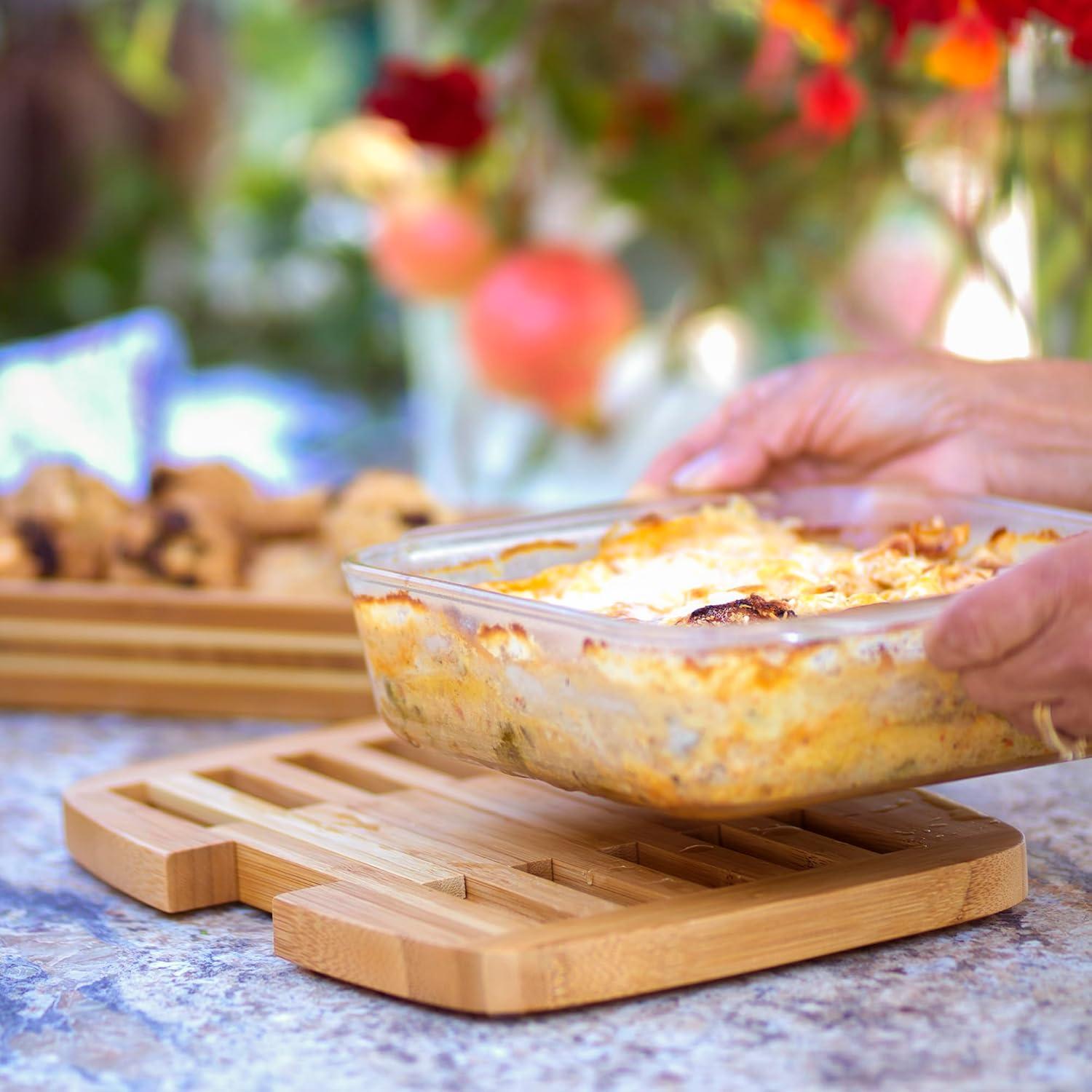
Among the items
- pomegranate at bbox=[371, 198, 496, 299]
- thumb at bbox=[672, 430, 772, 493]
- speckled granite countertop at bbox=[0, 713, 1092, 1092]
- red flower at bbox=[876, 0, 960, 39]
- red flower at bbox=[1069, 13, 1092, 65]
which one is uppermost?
red flower at bbox=[876, 0, 960, 39]

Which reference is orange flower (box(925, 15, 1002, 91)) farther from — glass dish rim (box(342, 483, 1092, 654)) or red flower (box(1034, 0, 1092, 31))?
glass dish rim (box(342, 483, 1092, 654))

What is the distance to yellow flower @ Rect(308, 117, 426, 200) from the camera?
1.74 m

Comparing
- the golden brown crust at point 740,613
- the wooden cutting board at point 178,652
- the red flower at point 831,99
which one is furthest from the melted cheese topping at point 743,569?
the red flower at point 831,99

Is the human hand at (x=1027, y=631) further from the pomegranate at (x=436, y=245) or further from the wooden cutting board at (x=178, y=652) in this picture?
the pomegranate at (x=436, y=245)

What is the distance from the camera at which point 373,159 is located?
179 cm

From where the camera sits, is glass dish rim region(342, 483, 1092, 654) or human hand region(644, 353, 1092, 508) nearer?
glass dish rim region(342, 483, 1092, 654)

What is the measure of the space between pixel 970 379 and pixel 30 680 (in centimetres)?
60

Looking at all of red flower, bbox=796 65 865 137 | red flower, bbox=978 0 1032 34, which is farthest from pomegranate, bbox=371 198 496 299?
red flower, bbox=978 0 1032 34

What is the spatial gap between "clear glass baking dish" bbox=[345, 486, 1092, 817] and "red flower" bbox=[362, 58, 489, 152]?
2.36 feet

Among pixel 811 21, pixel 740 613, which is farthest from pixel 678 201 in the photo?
pixel 740 613

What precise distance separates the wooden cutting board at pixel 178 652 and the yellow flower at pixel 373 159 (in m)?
0.74

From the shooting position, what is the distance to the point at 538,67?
1556 millimetres

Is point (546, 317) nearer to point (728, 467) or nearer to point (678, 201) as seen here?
point (678, 201)

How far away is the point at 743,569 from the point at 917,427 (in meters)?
0.27
